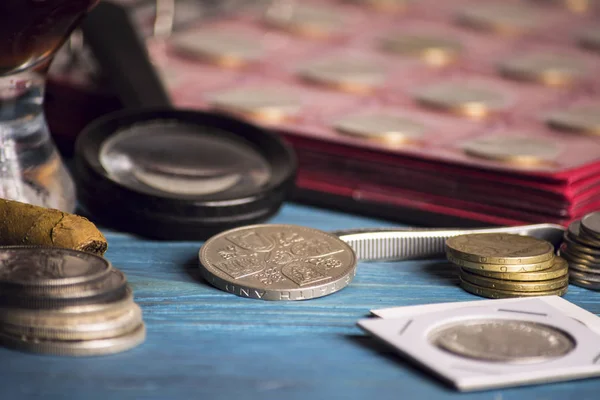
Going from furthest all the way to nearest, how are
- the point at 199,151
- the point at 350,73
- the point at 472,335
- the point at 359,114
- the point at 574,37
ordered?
the point at 574,37 → the point at 350,73 → the point at 359,114 → the point at 199,151 → the point at 472,335

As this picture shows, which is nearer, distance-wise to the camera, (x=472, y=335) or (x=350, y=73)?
(x=472, y=335)

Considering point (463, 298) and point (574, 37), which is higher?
point (574, 37)

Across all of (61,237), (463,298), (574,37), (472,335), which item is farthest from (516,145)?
(574,37)

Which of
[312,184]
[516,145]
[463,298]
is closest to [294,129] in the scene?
[312,184]

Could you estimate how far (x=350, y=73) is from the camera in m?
1.39

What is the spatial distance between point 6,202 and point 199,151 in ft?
0.87

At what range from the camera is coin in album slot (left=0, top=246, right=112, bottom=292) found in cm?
69

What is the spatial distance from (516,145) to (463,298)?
0.31 metres

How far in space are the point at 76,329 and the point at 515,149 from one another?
0.57 meters

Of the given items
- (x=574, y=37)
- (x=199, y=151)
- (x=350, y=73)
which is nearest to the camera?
(x=199, y=151)

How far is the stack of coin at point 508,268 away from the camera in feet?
2.75

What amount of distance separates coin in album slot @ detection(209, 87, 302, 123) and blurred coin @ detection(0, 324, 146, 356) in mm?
531

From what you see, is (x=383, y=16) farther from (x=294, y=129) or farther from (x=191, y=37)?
(x=294, y=129)

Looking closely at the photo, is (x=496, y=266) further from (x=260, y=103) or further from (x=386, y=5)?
(x=386, y=5)
